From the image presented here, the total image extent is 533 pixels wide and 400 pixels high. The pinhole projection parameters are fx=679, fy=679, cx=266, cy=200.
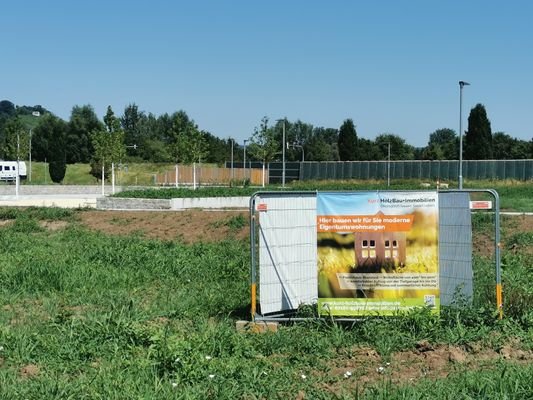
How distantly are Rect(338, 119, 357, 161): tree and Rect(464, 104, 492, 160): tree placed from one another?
2011 cm

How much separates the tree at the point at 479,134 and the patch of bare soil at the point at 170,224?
6168 cm

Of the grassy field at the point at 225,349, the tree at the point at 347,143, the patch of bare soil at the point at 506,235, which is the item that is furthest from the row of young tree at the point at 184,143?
the grassy field at the point at 225,349

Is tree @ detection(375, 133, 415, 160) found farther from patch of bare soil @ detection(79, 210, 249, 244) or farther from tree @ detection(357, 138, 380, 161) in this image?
patch of bare soil @ detection(79, 210, 249, 244)

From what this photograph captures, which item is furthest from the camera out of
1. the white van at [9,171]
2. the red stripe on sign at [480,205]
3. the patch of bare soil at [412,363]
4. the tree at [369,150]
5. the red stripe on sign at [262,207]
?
the tree at [369,150]

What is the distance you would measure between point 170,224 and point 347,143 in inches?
3033

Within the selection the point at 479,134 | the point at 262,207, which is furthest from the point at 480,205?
the point at 479,134

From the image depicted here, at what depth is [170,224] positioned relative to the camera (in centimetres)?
2256

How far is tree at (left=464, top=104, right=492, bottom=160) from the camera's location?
7906 cm

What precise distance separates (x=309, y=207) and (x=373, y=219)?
0.82 meters

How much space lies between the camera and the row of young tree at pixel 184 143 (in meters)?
53.8

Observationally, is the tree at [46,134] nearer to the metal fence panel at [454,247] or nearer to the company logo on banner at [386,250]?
the company logo on banner at [386,250]

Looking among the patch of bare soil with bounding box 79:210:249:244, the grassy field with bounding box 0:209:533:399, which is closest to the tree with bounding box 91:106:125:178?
the patch of bare soil with bounding box 79:210:249:244

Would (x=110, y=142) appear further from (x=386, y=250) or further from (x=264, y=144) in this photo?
(x=386, y=250)

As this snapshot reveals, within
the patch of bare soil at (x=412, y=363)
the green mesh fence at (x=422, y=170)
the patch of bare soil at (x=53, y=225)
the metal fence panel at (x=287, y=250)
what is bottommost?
the patch of bare soil at (x=53, y=225)
